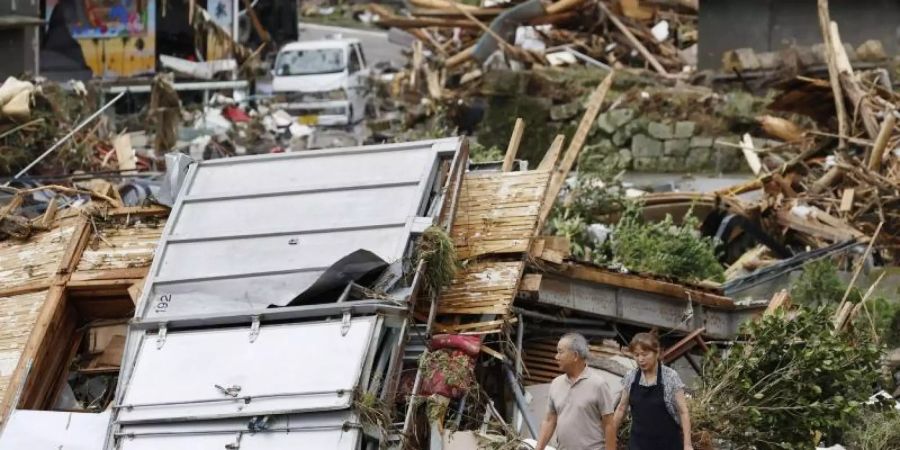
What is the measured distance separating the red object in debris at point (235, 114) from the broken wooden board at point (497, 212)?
1599 cm

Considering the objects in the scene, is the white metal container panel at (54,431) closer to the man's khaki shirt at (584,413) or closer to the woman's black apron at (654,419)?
the man's khaki shirt at (584,413)

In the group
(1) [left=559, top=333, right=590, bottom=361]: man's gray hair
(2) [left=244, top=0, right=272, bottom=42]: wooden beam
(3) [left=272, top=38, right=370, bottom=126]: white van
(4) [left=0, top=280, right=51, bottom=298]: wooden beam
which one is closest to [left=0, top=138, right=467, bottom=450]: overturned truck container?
(4) [left=0, top=280, right=51, bottom=298]: wooden beam

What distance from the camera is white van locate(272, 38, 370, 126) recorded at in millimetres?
29875

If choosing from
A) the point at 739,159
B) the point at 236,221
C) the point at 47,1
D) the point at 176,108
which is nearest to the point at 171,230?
the point at 236,221

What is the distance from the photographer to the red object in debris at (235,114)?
2773 centimetres

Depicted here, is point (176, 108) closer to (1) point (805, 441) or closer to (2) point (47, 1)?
(2) point (47, 1)

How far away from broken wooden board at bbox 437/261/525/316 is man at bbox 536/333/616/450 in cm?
174

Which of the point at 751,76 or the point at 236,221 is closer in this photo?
the point at 236,221

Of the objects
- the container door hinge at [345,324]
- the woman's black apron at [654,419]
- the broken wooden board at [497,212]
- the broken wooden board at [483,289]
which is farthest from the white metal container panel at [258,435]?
the broken wooden board at [497,212]

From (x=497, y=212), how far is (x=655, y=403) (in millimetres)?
3264

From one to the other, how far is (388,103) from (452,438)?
22147 millimetres

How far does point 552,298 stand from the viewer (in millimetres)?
11383

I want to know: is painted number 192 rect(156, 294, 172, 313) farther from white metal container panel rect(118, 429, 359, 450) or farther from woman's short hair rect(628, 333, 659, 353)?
woman's short hair rect(628, 333, 659, 353)

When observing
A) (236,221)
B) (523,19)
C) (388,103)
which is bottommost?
(388,103)
